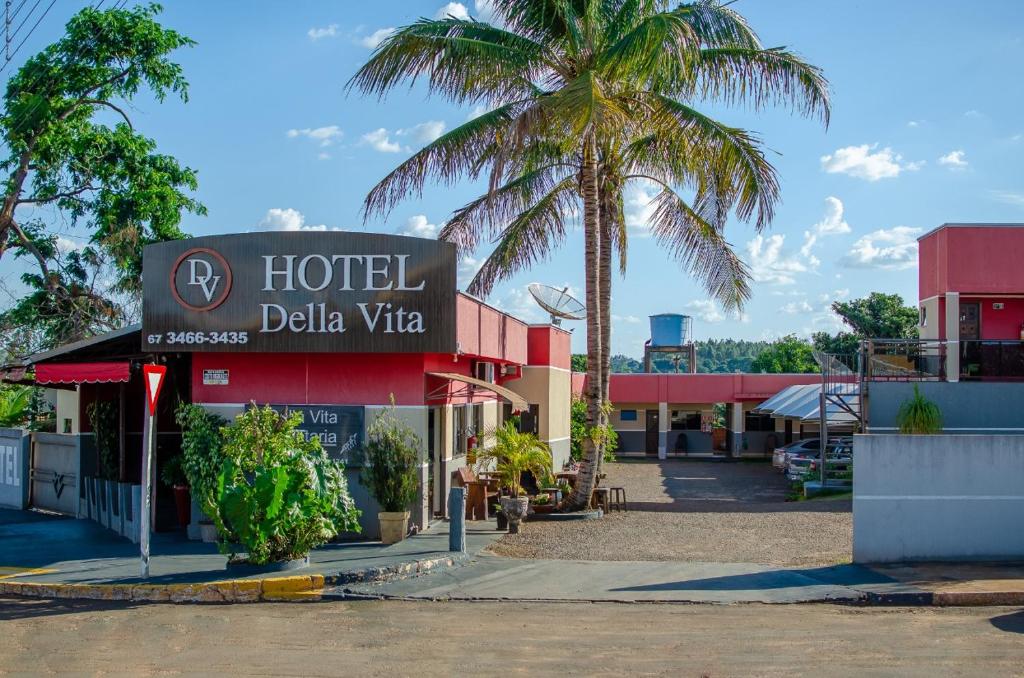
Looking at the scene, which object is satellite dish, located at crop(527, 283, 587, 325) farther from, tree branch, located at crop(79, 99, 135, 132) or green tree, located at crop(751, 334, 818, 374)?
green tree, located at crop(751, 334, 818, 374)

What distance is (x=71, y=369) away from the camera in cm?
1569

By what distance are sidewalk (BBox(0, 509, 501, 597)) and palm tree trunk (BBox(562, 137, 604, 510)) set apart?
3289mm

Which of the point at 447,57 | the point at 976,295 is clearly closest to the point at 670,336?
the point at 976,295

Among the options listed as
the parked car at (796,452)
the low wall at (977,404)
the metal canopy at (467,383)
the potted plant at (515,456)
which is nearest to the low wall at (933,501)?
the potted plant at (515,456)

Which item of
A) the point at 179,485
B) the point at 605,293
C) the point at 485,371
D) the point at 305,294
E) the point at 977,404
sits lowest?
the point at 179,485

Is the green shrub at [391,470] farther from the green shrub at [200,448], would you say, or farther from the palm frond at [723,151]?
the palm frond at [723,151]

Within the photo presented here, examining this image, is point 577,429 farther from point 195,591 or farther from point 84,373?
point 195,591

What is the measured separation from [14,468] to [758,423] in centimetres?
3149

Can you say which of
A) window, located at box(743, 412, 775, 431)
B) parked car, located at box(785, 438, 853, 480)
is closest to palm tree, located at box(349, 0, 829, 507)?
parked car, located at box(785, 438, 853, 480)

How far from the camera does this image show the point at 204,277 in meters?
15.1

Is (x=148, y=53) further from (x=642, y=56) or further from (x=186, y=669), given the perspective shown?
(x=186, y=669)

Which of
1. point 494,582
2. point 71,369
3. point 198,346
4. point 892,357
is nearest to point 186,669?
point 494,582

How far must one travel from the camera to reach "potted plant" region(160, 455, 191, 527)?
15.8 m

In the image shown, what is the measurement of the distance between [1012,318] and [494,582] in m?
17.5
